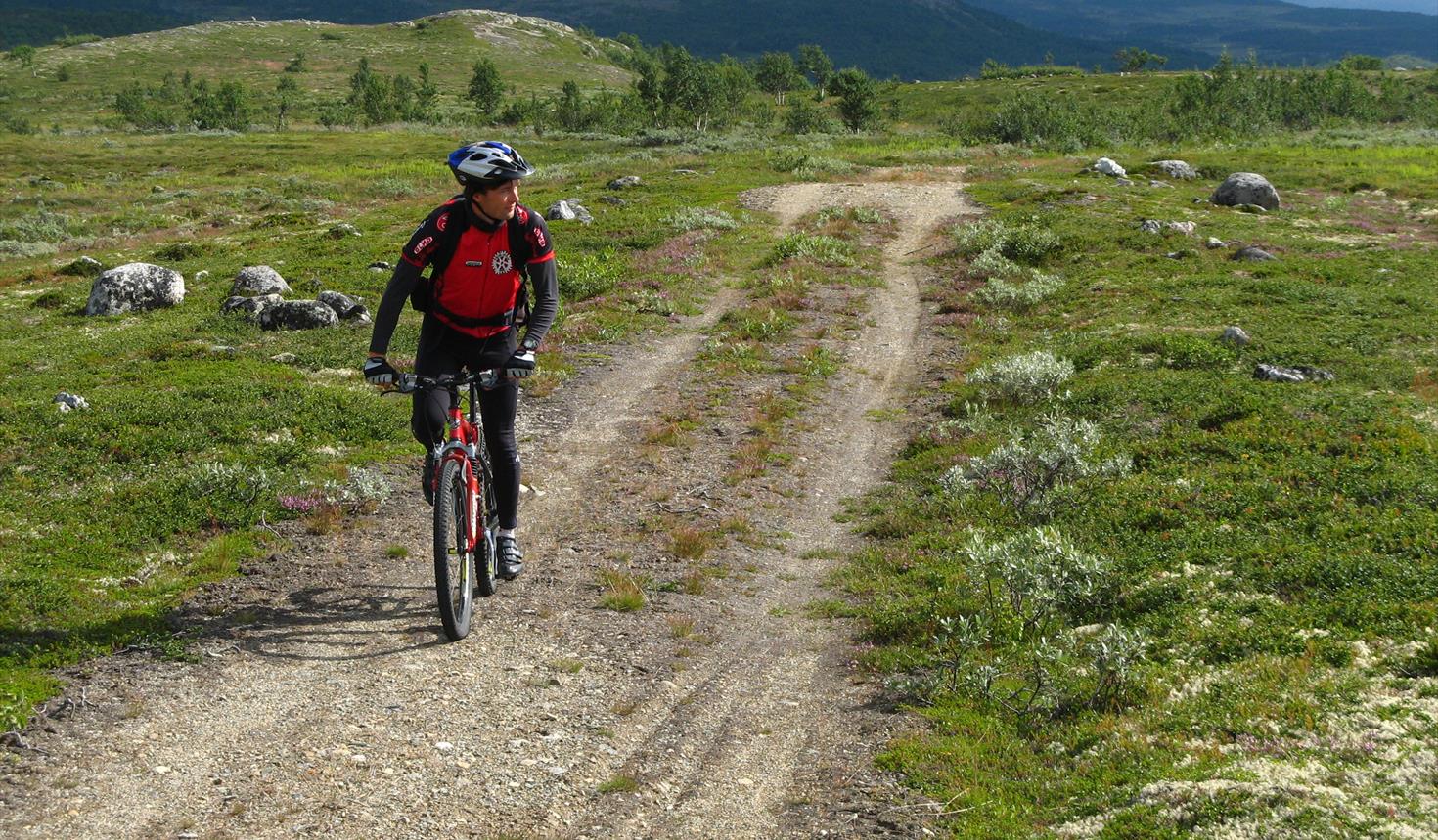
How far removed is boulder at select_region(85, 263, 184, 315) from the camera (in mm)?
27734

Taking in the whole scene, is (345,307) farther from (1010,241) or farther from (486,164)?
(1010,241)

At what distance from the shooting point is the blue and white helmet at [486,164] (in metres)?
8.41

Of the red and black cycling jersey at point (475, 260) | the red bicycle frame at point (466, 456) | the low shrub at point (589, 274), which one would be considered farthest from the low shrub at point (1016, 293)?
the red bicycle frame at point (466, 456)

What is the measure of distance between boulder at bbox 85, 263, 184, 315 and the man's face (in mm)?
24032

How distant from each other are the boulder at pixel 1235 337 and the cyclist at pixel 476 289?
17.3 m

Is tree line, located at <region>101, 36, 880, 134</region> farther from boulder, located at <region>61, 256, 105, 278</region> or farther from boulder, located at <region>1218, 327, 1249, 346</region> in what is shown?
boulder, located at <region>1218, 327, 1249, 346</region>

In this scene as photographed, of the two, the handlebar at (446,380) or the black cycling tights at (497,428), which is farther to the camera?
the black cycling tights at (497,428)

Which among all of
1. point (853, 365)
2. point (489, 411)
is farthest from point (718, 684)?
point (853, 365)

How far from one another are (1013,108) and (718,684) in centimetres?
7993

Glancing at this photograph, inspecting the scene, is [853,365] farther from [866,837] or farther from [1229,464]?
[866,837]

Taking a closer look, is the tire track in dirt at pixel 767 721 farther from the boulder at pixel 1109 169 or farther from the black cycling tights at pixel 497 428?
the boulder at pixel 1109 169

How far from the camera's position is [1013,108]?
3152 inches

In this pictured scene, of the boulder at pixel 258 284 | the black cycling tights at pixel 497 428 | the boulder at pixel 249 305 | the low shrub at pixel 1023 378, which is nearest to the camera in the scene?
the black cycling tights at pixel 497 428

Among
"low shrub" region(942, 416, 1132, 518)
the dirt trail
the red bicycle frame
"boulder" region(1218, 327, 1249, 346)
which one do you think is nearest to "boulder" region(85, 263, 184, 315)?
the dirt trail
